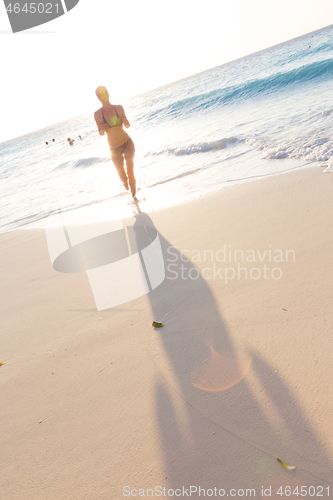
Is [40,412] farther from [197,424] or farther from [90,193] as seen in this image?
[90,193]

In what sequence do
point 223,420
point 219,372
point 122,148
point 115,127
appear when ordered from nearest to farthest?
point 223,420
point 219,372
point 115,127
point 122,148

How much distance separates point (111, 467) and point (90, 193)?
6.25 metres

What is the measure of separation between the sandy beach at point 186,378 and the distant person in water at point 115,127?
2.38 metres

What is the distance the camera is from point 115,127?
15.0ft

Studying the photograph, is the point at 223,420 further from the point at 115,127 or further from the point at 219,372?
the point at 115,127

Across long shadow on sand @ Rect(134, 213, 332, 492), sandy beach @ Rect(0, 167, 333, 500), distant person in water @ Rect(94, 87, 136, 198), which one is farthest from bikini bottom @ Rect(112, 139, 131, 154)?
long shadow on sand @ Rect(134, 213, 332, 492)

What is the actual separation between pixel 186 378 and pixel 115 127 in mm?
3916

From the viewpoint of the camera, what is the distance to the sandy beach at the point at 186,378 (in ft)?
4.17

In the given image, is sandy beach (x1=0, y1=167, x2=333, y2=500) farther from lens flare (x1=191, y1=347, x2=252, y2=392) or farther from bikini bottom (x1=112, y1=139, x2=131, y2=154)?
bikini bottom (x1=112, y1=139, x2=131, y2=154)

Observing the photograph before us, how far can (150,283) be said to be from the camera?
2.63 metres

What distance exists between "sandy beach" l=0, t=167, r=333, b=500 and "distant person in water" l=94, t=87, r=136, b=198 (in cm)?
238

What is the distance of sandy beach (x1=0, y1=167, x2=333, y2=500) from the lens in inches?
50.1

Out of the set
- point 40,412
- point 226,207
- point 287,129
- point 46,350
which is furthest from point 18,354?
point 287,129

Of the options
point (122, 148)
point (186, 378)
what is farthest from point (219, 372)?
point (122, 148)
